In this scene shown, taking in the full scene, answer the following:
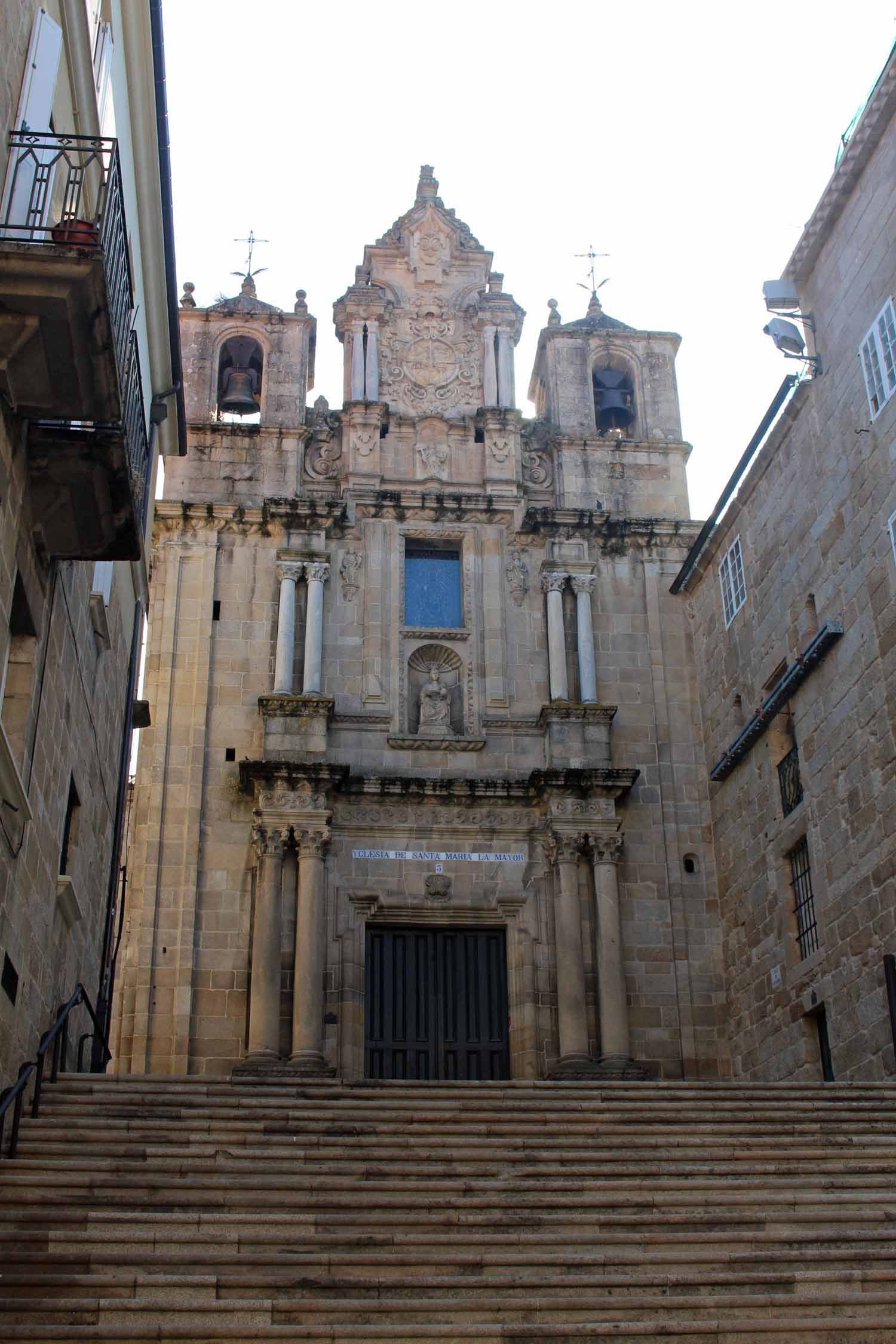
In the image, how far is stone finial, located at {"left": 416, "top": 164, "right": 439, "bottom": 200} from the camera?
28031mm

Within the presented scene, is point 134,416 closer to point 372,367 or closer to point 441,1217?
point 441,1217

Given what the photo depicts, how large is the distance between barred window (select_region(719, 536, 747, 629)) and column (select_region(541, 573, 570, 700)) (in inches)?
102

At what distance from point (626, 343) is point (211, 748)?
10.6 m

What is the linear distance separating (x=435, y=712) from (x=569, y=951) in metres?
4.33

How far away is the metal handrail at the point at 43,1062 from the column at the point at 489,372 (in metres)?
12.6

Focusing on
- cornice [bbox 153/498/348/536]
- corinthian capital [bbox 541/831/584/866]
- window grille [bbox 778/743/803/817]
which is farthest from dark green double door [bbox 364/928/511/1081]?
cornice [bbox 153/498/348/536]

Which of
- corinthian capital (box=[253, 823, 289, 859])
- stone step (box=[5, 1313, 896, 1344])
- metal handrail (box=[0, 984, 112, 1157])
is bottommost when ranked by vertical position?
stone step (box=[5, 1313, 896, 1344])

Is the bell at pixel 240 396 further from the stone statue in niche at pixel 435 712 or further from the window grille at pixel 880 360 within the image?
the window grille at pixel 880 360

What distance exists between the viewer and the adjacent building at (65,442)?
11.2 meters

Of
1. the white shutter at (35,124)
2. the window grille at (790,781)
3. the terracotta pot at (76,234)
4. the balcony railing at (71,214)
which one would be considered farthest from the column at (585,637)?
the terracotta pot at (76,234)

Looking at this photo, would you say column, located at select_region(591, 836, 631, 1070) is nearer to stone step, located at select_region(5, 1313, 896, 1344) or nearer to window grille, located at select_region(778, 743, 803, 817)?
window grille, located at select_region(778, 743, 803, 817)

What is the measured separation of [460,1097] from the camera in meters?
14.2

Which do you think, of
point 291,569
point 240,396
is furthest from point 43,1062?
point 240,396

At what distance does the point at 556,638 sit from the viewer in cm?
2425
